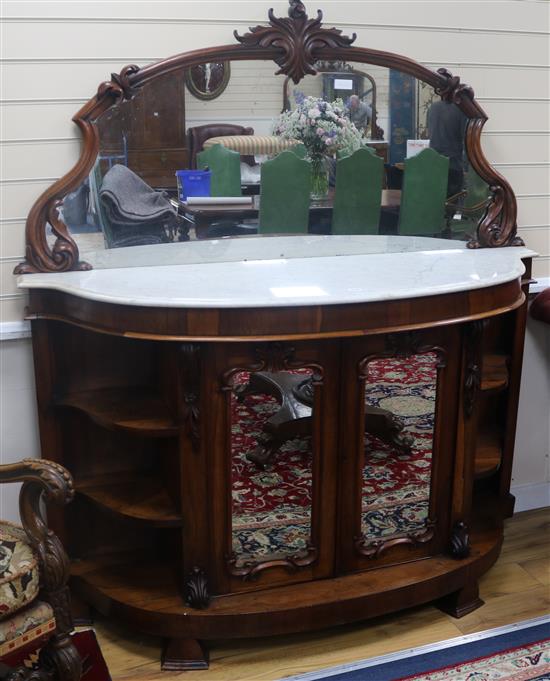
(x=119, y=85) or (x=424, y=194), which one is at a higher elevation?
(x=119, y=85)

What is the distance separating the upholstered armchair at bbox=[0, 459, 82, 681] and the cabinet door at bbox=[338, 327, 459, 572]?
0.77m

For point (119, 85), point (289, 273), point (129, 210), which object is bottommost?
point (289, 273)

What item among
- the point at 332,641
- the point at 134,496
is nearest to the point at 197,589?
the point at 134,496

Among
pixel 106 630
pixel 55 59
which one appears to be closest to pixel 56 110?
pixel 55 59

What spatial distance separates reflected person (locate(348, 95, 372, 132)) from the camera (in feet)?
8.02

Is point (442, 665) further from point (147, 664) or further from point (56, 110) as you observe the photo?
point (56, 110)

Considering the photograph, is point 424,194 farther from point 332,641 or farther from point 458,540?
point 332,641

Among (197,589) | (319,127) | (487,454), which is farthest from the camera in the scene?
(487,454)

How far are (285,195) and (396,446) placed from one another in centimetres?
78

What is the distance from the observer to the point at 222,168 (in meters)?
2.38

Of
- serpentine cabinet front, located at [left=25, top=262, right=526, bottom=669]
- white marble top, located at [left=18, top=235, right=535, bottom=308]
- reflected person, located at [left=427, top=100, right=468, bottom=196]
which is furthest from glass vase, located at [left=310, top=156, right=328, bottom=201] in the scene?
serpentine cabinet front, located at [left=25, top=262, right=526, bottom=669]

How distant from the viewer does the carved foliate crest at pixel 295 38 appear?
2.35 m

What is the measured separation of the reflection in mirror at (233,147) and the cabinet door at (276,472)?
1.72 ft

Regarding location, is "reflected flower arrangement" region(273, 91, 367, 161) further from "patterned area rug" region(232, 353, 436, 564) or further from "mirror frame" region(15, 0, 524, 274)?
"patterned area rug" region(232, 353, 436, 564)
